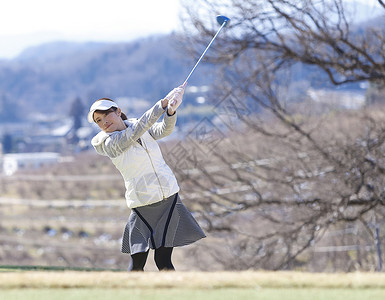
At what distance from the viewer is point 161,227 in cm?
680

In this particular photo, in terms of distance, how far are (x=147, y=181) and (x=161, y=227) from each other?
0.44m

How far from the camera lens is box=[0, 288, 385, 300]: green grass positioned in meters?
5.16

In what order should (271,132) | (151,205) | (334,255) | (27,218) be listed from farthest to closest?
(27,218) < (334,255) < (271,132) < (151,205)

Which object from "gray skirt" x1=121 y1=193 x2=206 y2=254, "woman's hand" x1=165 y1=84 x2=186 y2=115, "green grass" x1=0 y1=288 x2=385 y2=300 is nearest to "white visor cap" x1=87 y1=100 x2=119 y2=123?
"woman's hand" x1=165 y1=84 x2=186 y2=115

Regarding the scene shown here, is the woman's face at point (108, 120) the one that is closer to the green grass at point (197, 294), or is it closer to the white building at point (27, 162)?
the green grass at point (197, 294)

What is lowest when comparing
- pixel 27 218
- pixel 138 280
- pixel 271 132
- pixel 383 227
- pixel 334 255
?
pixel 27 218

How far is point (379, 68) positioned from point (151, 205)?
1019 centimetres

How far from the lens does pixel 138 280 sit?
5637 mm

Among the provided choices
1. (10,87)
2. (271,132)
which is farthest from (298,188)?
(10,87)

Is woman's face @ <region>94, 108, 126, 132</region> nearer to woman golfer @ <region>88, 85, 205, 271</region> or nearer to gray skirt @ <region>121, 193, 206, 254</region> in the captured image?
woman golfer @ <region>88, 85, 205, 271</region>

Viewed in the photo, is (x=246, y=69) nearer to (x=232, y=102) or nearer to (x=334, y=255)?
(x=232, y=102)

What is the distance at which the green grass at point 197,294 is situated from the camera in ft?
16.9

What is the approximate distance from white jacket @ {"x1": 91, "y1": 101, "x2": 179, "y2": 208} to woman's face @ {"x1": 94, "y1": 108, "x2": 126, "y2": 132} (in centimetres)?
7

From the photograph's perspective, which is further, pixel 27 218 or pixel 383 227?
pixel 27 218
